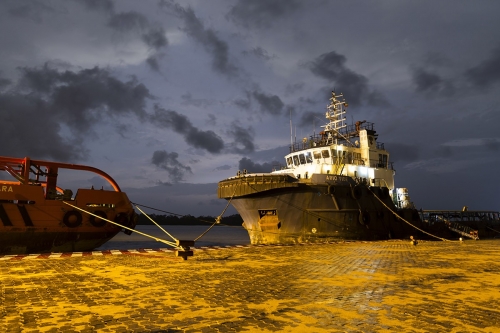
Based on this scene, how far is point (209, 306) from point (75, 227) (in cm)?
1513

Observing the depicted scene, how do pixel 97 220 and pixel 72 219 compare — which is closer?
pixel 72 219

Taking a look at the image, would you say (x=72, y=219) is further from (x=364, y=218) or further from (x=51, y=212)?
(x=364, y=218)

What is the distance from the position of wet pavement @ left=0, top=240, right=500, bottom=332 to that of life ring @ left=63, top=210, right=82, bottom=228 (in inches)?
293

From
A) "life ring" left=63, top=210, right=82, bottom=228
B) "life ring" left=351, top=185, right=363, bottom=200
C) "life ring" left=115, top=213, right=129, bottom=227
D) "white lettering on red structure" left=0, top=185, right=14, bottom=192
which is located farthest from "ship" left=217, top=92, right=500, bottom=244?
"white lettering on red structure" left=0, top=185, right=14, bottom=192

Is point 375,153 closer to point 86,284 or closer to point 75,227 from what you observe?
point 75,227

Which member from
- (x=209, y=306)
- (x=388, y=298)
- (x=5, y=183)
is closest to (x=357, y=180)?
(x=388, y=298)

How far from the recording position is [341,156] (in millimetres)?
25203

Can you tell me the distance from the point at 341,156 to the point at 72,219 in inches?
752

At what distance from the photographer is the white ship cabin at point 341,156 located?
24.9 m

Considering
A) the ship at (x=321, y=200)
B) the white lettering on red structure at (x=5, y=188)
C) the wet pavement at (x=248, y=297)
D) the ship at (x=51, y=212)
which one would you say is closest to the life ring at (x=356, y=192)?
the ship at (x=321, y=200)

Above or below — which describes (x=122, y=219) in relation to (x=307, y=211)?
below

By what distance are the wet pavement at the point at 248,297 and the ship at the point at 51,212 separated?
7062 mm

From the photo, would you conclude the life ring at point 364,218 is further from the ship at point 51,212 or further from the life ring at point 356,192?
the ship at point 51,212

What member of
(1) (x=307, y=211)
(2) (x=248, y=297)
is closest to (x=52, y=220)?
(1) (x=307, y=211)
